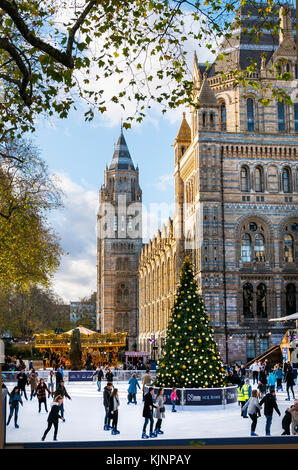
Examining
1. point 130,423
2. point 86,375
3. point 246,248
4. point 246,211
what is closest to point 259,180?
point 246,211

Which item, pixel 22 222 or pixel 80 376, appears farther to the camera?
pixel 80 376

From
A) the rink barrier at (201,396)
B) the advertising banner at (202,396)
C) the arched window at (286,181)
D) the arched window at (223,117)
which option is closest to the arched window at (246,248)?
the arched window at (286,181)

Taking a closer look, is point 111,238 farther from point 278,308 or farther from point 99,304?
point 278,308

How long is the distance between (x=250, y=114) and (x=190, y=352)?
30.9 meters

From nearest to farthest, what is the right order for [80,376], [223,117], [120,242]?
[80,376] < [223,117] < [120,242]

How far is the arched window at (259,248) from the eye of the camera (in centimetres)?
4628

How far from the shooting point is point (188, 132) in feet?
195

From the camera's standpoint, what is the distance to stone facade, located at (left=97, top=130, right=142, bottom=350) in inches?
3644

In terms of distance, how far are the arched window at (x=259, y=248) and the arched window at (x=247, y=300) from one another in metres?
2.36

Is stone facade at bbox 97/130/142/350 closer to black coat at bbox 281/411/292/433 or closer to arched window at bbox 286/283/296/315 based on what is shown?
arched window at bbox 286/283/296/315

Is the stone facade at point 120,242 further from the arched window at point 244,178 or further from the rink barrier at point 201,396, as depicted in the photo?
the rink barrier at point 201,396

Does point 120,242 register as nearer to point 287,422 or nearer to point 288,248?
point 288,248

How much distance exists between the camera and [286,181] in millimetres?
47844

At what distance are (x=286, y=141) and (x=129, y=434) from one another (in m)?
35.8
